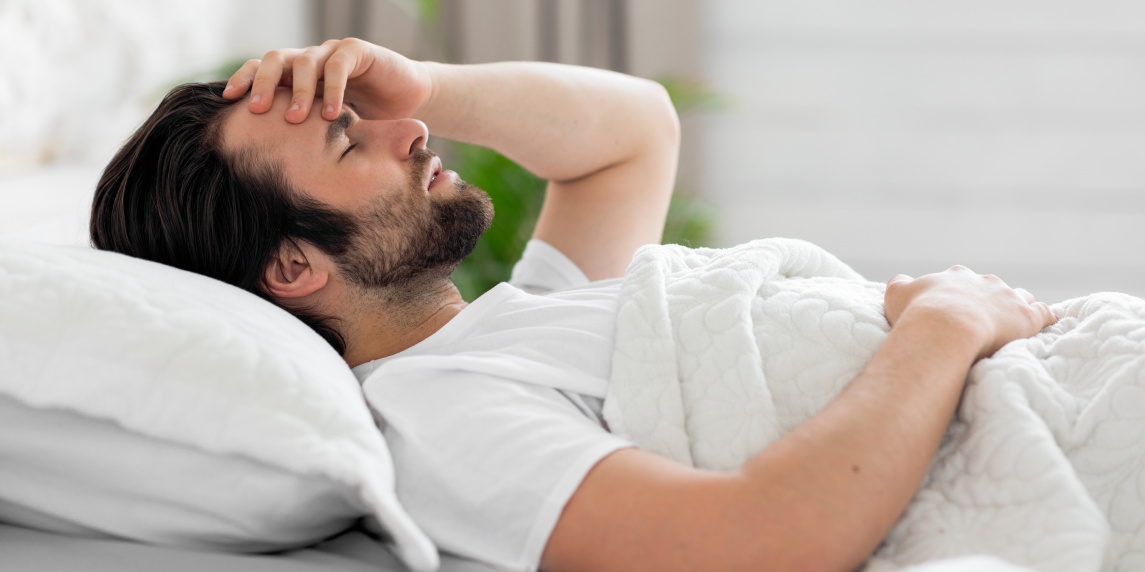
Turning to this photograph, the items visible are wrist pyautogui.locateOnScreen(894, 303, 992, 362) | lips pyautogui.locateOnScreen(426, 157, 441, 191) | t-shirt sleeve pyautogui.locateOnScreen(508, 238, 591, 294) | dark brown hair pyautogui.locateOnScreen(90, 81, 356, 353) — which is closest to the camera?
wrist pyautogui.locateOnScreen(894, 303, 992, 362)

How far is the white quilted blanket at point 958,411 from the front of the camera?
2.72 feet

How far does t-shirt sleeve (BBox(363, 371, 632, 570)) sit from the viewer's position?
32.8 inches

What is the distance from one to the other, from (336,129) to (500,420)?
1.69 ft

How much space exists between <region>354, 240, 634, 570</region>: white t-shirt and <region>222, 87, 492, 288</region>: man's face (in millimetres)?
143

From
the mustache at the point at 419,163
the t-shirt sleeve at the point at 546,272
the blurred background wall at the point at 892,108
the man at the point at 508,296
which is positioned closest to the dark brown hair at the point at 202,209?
the man at the point at 508,296

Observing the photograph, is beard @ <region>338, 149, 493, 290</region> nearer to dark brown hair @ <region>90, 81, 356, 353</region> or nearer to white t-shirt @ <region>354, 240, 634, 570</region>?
dark brown hair @ <region>90, 81, 356, 353</region>

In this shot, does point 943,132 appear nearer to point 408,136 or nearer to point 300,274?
point 408,136

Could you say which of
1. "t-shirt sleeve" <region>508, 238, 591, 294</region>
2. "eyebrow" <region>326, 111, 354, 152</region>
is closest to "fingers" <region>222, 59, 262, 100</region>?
"eyebrow" <region>326, 111, 354, 152</region>

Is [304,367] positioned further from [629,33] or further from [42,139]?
[629,33]

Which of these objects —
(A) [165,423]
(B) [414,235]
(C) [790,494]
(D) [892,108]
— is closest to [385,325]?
(B) [414,235]

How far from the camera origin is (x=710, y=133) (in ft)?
11.0

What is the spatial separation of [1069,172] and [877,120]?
68 cm

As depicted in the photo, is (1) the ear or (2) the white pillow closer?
(2) the white pillow

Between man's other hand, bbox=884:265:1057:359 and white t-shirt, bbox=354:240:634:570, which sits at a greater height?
man's other hand, bbox=884:265:1057:359
